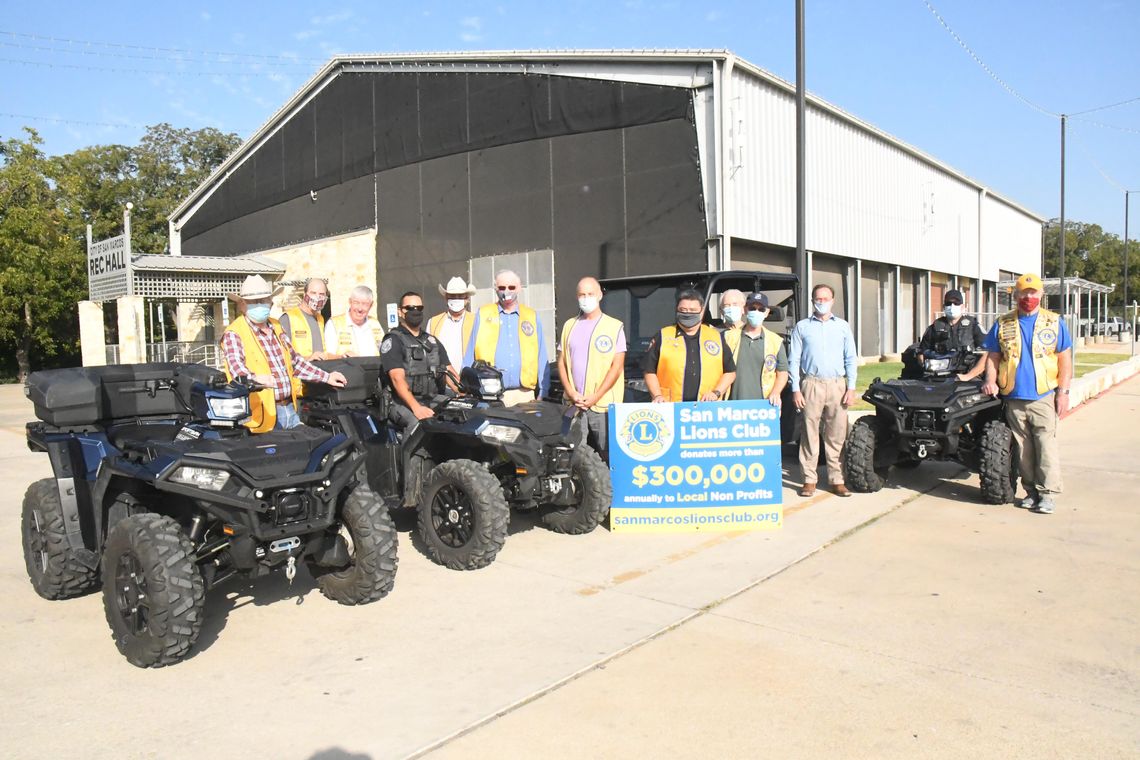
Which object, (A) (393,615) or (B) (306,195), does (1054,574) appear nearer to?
(A) (393,615)

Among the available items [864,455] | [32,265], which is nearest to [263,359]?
[864,455]

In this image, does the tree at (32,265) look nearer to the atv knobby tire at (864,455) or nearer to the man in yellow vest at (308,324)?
the man in yellow vest at (308,324)

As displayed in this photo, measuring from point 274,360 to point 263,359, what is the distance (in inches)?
3.0

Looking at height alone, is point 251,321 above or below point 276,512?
above

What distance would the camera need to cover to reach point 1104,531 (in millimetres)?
6320

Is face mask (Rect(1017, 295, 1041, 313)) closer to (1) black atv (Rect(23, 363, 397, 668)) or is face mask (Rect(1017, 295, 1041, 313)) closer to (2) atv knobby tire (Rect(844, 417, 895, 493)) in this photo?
(2) atv knobby tire (Rect(844, 417, 895, 493))

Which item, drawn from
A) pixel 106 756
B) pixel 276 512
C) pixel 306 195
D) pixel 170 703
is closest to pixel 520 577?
pixel 276 512

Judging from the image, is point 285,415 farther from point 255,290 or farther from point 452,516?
point 452,516

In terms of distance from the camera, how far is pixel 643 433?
22.0ft

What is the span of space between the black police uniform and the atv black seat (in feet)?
4.05

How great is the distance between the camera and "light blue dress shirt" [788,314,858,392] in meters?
7.48

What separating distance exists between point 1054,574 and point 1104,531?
55.6 inches

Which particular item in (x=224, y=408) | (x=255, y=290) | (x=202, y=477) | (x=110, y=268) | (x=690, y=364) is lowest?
(x=202, y=477)

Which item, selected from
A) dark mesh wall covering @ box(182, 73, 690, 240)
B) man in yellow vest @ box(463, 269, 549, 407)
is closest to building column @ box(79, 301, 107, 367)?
dark mesh wall covering @ box(182, 73, 690, 240)
